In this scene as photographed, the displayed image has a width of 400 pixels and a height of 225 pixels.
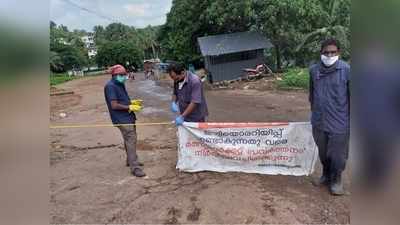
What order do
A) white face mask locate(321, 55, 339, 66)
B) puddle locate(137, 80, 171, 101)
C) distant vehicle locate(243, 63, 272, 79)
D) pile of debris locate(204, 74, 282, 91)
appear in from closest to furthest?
white face mask locate(321, 55, 339, 66) < pile of debris locate(204, 74, 282, 91) < puddle locate(137, 80, 171, 101) < distant vehicle locate(243, 63, 272, 79)

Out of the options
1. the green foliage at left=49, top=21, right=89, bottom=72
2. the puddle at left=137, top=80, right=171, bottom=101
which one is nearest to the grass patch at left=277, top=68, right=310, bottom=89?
the puddle at left=137, top=80, right=171, bottom=101

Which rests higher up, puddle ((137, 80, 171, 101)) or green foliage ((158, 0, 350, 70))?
green foliage ((158, 0, 350, 70))

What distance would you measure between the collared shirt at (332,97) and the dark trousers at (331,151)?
0.07 meters

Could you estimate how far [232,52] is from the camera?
20359 millimetres

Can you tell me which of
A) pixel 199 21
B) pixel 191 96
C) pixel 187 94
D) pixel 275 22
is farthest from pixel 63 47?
pixel 191 96

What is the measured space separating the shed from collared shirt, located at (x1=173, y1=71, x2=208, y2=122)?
15.5 meters

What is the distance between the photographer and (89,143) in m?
7.55

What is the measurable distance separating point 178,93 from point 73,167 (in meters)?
2.06

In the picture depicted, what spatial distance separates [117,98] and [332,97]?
2.61m

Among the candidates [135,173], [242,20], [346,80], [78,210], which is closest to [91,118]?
[135,173]

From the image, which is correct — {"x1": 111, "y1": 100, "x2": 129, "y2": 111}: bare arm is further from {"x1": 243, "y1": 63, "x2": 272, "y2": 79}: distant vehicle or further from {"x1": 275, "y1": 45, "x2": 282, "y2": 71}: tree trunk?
{"x1": 275, "y1": 45, "x2": 282, "y2": 71}: tree trunk

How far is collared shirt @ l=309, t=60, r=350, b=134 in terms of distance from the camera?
342 centimetres

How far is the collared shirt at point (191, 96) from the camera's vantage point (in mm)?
4695
